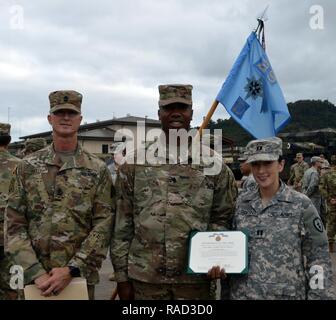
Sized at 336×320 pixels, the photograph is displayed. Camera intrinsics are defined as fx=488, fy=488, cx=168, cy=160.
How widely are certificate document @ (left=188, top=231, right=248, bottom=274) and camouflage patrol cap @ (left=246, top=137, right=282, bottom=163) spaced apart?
1.60ft

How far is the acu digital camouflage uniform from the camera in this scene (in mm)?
2910

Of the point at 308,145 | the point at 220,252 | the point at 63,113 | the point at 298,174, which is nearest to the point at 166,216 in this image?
the point at 220,252

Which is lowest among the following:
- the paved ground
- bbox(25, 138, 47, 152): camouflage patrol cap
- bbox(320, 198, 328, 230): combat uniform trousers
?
the paved ground

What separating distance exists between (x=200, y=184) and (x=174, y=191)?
0.61 feet

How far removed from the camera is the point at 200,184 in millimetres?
3340

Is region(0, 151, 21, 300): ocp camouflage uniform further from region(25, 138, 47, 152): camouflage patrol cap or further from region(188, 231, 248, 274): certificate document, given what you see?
region(25, 138, 47, 152): camouflage patrol cap

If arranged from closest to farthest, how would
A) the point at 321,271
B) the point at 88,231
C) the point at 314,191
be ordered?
the point at 321,271 < the point at 88,231 < the point at 314,191

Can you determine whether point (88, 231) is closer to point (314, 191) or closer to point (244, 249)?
point (244, 249)

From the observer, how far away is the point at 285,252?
2934 mm

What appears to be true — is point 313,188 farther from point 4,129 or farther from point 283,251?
point 283,251

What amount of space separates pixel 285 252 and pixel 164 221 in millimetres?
810

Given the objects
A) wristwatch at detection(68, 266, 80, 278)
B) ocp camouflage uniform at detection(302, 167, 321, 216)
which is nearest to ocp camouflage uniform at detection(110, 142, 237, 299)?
wristwatch at detection(68, 266, 80, 278)
